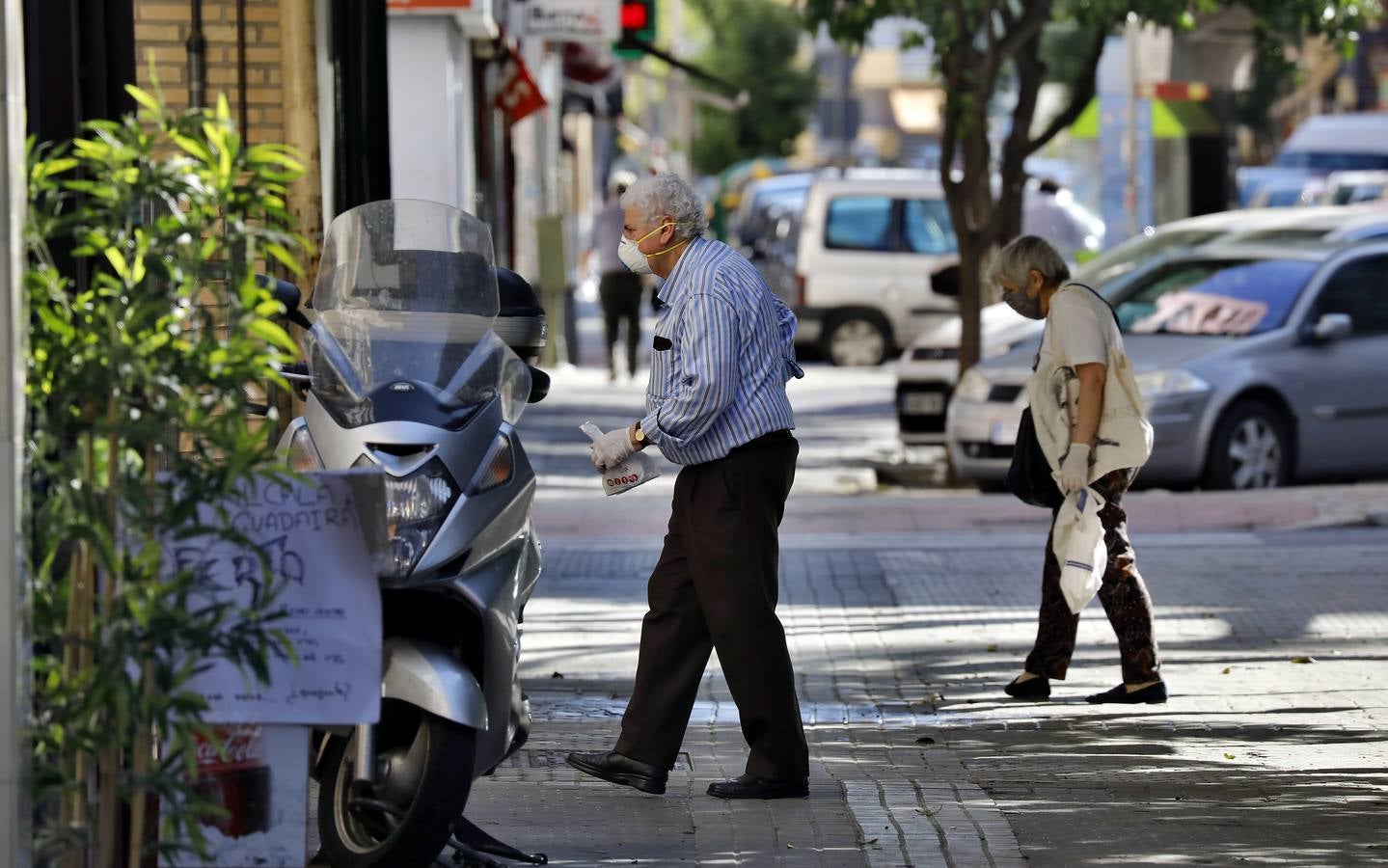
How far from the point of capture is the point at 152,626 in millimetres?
4133

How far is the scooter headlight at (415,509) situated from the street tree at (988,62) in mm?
9817

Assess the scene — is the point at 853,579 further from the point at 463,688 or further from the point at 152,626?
the point at 152,626

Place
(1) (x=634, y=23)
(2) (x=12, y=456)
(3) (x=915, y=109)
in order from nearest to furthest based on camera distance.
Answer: (2) (x=12, y=456), (1) (x=634, y=23), (3) (x=915, y=109)

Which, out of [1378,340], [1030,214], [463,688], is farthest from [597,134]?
[463,688]

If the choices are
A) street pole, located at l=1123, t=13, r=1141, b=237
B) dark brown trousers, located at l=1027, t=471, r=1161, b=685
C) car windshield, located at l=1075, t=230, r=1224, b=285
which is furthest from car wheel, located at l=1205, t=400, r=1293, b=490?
street pole, located at l=1123, t=13, r=1141, b=237

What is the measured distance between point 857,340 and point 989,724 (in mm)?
17454

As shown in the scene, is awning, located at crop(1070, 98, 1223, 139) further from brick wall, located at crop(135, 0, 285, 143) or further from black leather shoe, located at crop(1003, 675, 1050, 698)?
black leather shoe, located at crop(1003, 675, 1050, 698)

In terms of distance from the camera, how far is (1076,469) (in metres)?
7.69

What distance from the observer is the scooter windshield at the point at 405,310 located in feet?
17.1

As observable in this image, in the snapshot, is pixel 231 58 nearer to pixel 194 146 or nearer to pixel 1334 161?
pixel 194 146

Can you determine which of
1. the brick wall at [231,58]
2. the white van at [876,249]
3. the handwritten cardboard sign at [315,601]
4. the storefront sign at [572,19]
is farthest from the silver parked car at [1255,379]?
the white van at [876,249]

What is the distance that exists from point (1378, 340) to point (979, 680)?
6050mm

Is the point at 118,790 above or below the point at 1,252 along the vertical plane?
below

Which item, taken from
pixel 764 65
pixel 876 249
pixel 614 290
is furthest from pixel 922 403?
pixel 764 65
